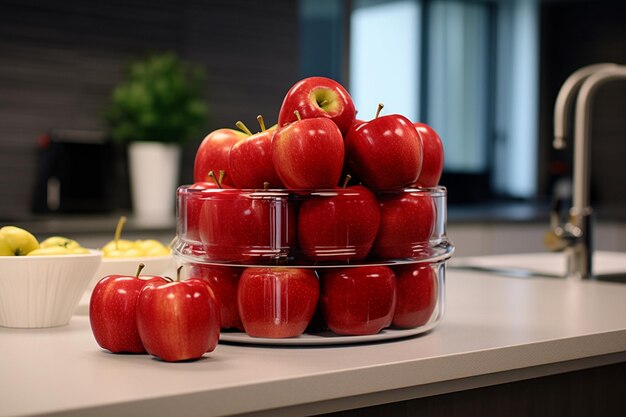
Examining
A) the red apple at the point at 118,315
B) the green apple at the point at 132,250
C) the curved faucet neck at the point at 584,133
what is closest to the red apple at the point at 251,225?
the red apple at the point at 118,315

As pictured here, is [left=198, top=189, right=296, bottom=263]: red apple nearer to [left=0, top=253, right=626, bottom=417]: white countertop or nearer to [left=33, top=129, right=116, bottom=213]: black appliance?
[left=0, top=253, right=626, bottom=417]: white countertop

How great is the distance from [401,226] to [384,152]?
0.09 m

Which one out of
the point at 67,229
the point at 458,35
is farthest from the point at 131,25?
the point at 458,35

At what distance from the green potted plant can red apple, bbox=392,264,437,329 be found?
249 cm

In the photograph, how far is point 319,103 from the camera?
1.10 meters

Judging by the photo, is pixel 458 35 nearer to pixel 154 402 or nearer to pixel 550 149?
pixel 550 149

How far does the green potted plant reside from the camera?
3.53 m

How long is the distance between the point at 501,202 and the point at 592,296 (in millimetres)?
3935

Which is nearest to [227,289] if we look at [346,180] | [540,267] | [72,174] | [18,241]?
[346,180]

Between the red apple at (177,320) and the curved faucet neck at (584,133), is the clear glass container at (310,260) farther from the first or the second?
the curved faucet neck at (584,133)

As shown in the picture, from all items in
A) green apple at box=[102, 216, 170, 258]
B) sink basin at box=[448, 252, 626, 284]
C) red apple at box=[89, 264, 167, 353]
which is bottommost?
sink basin at box=[448, 252, 626, 284]

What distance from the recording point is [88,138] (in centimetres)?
347

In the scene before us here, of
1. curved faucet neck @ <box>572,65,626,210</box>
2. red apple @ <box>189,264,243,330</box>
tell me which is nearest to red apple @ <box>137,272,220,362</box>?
red apple @ <box>189,264,243,330</box>

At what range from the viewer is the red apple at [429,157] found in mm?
1184
